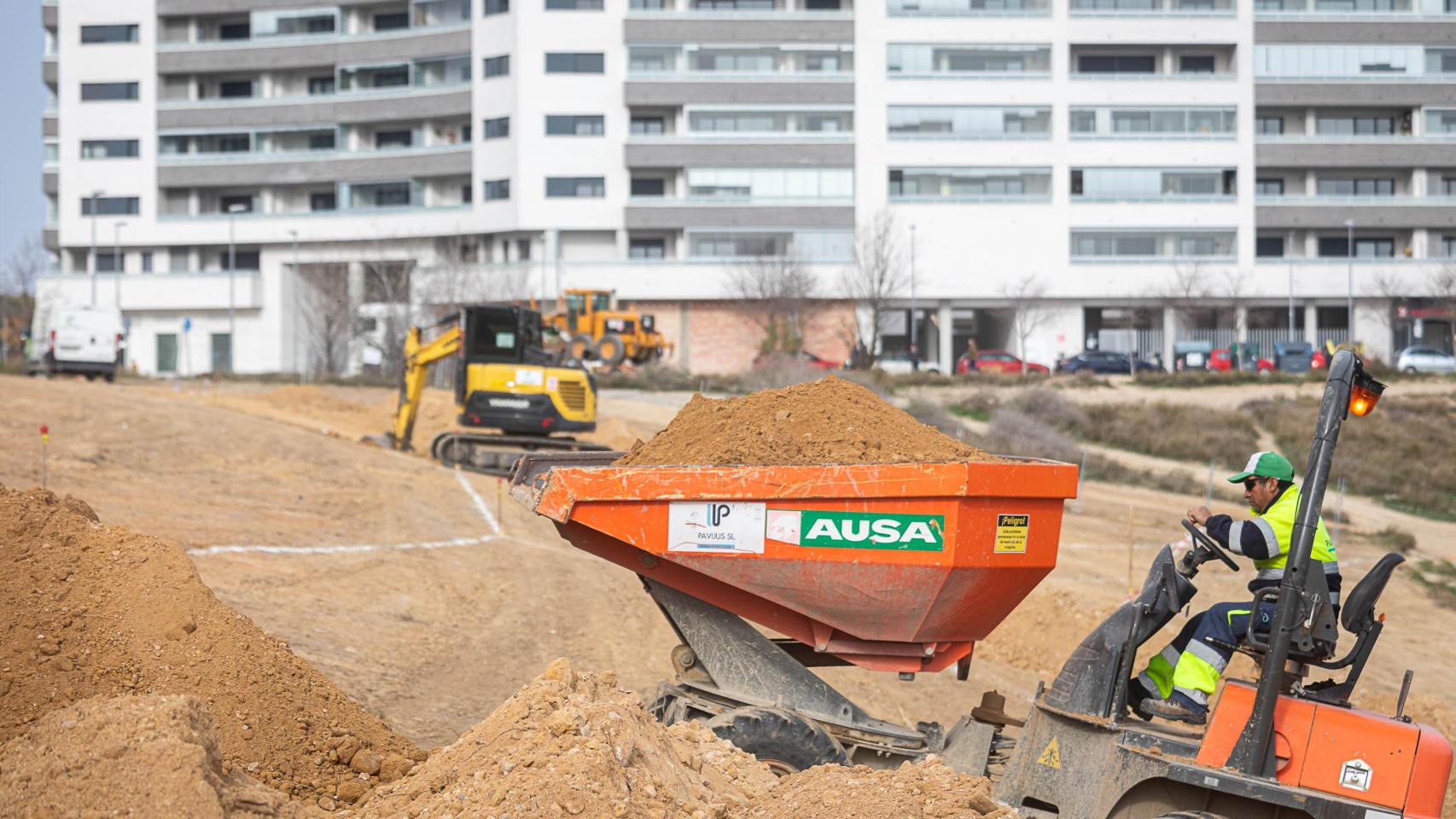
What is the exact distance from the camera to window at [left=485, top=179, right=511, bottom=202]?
70.0 m

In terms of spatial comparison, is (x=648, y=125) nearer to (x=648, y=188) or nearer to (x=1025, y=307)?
(x=648, y=188)

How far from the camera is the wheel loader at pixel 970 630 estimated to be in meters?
6.04

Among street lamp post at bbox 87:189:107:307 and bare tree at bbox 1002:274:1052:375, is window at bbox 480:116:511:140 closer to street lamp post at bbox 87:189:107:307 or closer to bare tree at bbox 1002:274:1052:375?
street lamp post at bbox 87:189:107:307

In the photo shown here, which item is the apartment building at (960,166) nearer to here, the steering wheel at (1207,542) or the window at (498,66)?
the window at (498,66)

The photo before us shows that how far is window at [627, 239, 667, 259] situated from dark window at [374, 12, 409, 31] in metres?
18.2

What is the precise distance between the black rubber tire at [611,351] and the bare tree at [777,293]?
14.3 meters

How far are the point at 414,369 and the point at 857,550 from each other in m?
20.5

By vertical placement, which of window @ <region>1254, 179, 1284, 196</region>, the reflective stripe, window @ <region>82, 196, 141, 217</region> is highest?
window @ <region>1254, 179, 1284, 196</region>

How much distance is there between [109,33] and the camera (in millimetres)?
76312

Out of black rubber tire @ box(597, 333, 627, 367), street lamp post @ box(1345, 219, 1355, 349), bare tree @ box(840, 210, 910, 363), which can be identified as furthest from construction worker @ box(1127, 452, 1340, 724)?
street lamp post @ box(1345, 219, 1355, 349)

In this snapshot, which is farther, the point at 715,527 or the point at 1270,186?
the point at 1270,186

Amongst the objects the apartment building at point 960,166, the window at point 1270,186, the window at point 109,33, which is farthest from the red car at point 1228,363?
the window at point 109,33

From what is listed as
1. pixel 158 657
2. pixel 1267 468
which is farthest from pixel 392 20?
pixel 1267 468

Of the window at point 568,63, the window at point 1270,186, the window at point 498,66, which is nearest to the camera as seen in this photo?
the window at point 568,63
